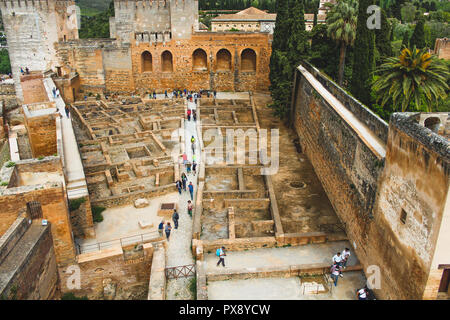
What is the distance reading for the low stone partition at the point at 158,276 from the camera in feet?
32.8

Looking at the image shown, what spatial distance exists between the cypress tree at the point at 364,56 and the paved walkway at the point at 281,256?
6.87m

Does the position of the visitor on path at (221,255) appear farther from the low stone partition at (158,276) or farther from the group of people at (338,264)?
the group of people at (338,264)

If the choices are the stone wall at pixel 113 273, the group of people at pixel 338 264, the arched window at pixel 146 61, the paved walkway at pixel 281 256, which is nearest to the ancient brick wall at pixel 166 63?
the arched window at pixel 146 61

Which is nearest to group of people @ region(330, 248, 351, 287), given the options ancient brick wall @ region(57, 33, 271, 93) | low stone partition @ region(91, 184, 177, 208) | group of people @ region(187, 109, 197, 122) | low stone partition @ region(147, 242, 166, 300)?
low stone partition @ region(147, 242, 166, 300)

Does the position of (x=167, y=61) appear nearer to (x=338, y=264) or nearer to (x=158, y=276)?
(x=158, y=276)

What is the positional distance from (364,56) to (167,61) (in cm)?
1693

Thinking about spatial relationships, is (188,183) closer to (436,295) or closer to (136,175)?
(136,175)

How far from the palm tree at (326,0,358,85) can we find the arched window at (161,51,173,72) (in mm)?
13314

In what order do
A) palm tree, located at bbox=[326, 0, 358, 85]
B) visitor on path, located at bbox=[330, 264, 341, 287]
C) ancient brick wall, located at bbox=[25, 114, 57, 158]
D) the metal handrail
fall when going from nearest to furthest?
visitor on path, located at bbox=[330, 264, 341, 287] → the metal handrail → ancient brick wall, located at bbox=[25, 114, 57, 158] → palm tree, located at bbox=[326, 0, 358, 85]

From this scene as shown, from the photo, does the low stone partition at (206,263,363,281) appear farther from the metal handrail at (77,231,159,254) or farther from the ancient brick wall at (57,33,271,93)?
the ancient brick wall at (57,33,271,93)

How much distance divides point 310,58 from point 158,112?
30.8 ft

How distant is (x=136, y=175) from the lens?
16906 millimetres

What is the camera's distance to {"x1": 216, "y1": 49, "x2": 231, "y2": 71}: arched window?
97.7 ft

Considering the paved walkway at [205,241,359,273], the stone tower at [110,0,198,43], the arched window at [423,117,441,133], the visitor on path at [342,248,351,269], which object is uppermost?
the stone tower at [110,0,198,43]
